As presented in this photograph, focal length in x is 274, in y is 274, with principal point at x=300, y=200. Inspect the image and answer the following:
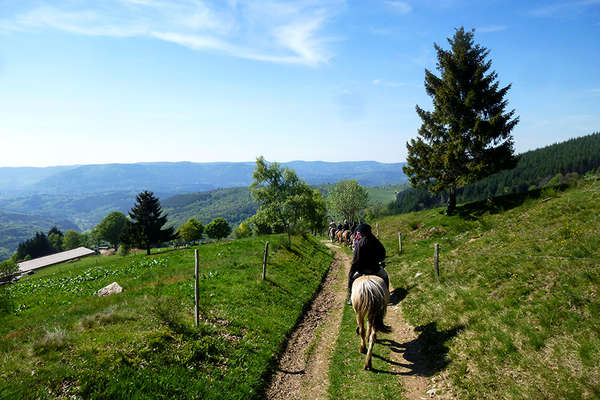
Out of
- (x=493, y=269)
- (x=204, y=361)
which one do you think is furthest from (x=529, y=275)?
(x=204, y=361)

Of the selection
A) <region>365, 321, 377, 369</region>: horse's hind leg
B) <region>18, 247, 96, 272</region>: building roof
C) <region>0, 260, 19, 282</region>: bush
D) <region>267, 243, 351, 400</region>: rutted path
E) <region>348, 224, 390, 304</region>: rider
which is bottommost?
<region>18, 247, 96, 272</region>: building roof

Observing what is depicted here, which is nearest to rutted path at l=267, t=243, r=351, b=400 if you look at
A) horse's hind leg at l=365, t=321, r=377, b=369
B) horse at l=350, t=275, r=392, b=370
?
horse's hind leg at l=365, t=321, r=377, b=369

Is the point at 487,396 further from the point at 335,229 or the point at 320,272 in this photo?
the point at 335,229

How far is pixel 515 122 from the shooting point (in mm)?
28094

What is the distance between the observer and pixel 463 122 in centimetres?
2922

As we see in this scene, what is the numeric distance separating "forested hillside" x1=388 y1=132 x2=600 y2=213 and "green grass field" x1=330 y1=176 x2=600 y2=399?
13454 cm

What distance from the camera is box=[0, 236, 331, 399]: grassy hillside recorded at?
6.83 m

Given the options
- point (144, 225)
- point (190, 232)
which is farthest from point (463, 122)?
point (190, 232)

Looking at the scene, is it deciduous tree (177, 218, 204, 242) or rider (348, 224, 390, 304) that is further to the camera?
deciduous tree (177, 218, 204, 242)

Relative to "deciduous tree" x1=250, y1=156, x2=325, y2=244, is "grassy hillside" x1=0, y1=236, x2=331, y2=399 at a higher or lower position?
lower

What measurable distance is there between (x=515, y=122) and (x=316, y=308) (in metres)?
28.2

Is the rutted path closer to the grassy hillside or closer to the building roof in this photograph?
the grassy hillside

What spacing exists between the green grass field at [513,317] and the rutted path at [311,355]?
56cm

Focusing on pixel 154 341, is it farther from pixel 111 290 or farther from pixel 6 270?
pixel 6 270
